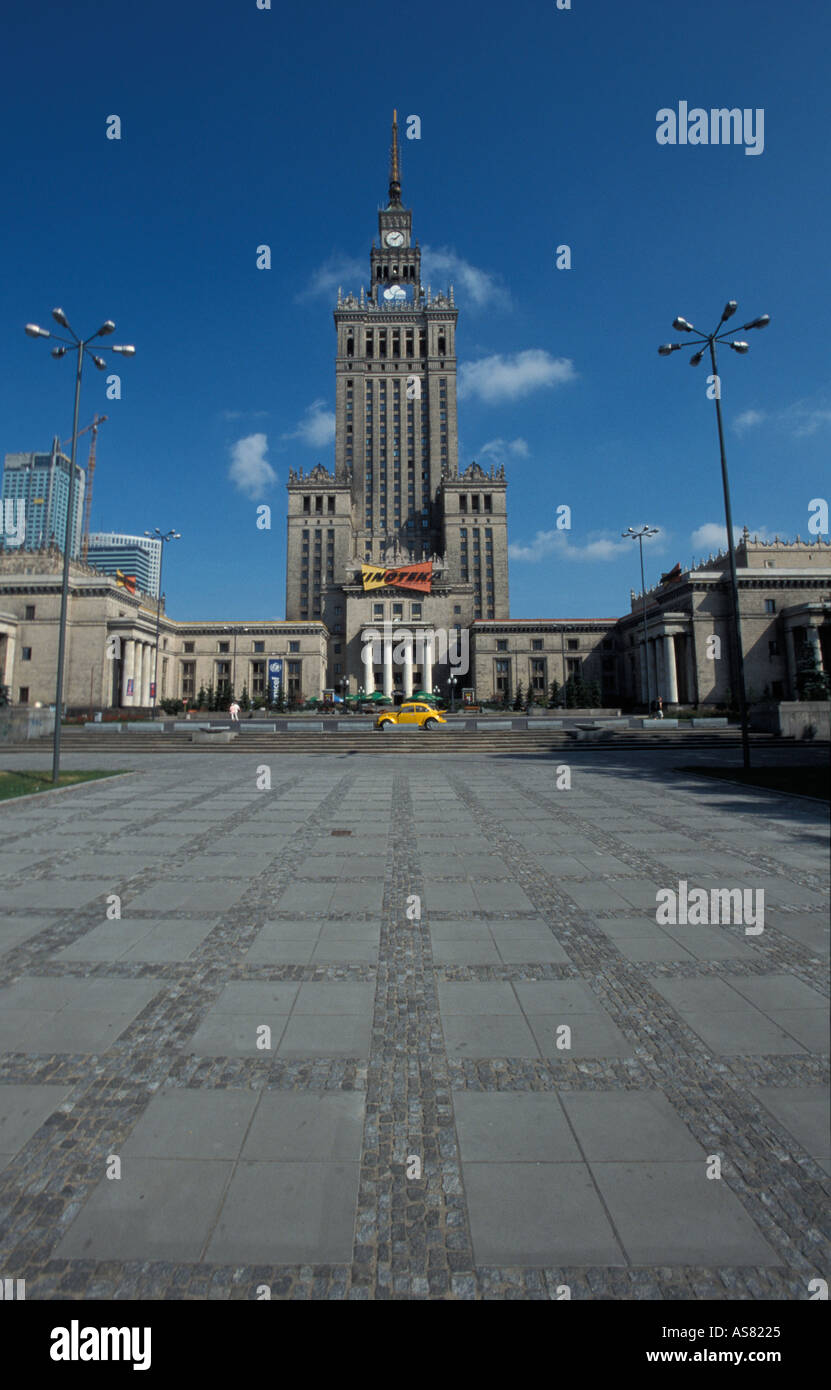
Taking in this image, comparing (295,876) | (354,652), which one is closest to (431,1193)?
(295,876)

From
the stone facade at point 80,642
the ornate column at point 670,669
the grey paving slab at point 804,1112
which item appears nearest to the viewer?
the grey paving slab at point 804,1112

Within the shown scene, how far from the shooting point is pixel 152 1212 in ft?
9.82

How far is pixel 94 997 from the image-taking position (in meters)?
5.20

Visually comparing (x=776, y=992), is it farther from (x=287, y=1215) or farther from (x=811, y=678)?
(x=811, y=678)

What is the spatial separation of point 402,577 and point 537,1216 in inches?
3294

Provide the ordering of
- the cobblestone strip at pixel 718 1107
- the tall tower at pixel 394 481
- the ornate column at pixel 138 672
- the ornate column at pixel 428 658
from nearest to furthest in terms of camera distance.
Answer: the cobblestone strip at pixel 718 1107 → the ornate column at pixel 138 672 → the ornate column at pixel 428 658 → the tall tower at pixel 394 481

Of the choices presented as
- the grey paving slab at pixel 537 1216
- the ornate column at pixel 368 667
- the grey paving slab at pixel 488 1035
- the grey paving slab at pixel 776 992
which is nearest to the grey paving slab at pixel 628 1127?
the grey paving slab at pixel 537 1216

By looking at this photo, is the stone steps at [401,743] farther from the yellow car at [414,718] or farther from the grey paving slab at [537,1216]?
the grey paving slab at [537,1216]

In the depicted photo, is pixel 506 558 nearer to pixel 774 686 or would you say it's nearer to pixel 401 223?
pixel 774 686

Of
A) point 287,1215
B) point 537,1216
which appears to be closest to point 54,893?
point 287,1215

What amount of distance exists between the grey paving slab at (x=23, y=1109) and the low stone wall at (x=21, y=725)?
109 feet

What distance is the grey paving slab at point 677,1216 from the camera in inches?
108

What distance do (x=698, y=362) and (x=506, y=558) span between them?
84.2m

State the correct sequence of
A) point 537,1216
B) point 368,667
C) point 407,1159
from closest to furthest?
1. point 537,1216
2. point 407,1159
3. point 368,667
